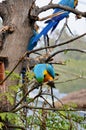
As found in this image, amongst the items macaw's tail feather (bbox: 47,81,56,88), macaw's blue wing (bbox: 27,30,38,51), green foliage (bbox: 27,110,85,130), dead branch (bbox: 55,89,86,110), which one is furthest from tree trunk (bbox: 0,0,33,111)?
dead branch (bbox: 55,89,86,110)

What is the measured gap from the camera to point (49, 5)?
1.26m

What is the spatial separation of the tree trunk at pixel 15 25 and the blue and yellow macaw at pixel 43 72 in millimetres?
90

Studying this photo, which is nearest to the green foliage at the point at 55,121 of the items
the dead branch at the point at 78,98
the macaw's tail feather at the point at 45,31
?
the macaw's tail feather at the point at 45,31

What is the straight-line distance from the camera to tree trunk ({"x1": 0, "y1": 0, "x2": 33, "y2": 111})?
1260 mm

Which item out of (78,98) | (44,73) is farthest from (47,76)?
(78,98)

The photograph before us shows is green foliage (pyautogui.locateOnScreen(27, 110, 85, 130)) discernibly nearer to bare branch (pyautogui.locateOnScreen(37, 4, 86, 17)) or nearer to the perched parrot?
the perched parrot

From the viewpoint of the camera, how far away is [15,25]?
127 centimetres

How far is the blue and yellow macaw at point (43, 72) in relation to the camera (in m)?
1.19

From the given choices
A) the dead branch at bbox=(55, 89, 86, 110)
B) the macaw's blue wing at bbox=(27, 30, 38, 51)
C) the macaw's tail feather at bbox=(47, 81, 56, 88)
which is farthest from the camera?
the dead branch at bbox=(55, 89, 86, 110)

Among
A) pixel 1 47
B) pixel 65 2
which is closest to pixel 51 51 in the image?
pixel 1 47

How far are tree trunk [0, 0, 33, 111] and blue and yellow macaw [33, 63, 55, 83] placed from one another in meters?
0.09

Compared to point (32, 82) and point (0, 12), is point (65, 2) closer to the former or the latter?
point (0, 12)

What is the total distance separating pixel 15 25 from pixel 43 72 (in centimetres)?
20

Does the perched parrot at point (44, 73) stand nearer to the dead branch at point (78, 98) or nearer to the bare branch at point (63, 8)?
the bare branch at point (63, 8)
